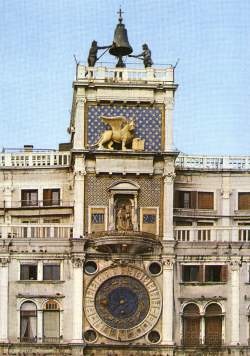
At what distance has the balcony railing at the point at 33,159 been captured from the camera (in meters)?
93.9

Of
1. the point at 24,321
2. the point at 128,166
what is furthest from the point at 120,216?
the point at 24,321

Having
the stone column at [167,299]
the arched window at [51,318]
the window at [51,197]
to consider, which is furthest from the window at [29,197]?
the stone column at [167,299]

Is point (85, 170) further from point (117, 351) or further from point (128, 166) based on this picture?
point (117, 351)

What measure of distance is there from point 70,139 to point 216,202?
11.3 m

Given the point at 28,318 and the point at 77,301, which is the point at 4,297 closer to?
the point at 28,318

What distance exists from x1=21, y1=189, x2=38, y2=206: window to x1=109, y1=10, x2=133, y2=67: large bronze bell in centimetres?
1006

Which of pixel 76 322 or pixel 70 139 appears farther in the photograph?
pixel 70 139

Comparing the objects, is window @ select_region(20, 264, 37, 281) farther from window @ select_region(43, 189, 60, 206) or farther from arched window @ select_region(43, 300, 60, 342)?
window @ select_region(43, 189, 60, 206)

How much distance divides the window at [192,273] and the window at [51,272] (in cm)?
785

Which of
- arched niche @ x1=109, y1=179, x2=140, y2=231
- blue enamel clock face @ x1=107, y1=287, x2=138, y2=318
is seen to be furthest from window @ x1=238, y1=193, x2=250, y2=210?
blue enamel clock face @ x1=107, y1=287, x2=138, y2=318

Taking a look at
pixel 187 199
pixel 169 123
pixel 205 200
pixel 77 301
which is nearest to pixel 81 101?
pixel 169 123

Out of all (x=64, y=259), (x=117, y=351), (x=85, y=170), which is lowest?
(x=117, y=351)

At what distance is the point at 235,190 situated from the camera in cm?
9438

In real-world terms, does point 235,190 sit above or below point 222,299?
above
